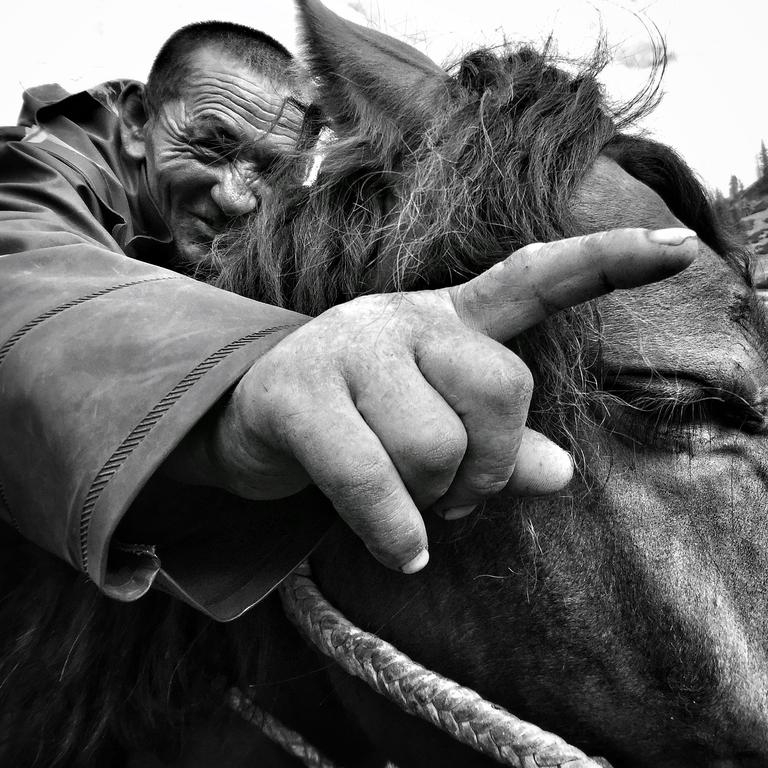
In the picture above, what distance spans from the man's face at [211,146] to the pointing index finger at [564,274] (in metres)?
0.75

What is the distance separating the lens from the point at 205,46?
1779mm

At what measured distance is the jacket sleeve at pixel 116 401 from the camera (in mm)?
631

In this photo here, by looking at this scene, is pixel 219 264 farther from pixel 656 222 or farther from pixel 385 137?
pixel 656 222

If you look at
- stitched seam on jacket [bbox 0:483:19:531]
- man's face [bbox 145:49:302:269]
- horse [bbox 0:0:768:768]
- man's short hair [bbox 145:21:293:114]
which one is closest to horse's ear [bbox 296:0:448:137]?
horse [bbox 0:0:768:768]

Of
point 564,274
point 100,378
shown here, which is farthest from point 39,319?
point 564,274

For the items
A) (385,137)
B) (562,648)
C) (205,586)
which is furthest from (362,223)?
(562,648)

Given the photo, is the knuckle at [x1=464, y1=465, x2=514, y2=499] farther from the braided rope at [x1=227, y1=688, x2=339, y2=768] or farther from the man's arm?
the braided rope at [x1=227, y1=688, x2=339, y2=768]

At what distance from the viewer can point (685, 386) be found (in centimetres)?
85

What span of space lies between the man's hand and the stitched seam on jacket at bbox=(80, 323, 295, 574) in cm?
4

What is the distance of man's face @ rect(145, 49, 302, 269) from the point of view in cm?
136

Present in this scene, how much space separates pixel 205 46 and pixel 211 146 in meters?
0.38

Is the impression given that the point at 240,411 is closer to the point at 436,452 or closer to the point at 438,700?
the point at 436,452

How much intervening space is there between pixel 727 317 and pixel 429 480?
0.54 m

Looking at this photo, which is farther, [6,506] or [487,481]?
[6,506]
